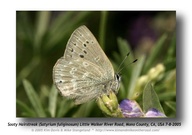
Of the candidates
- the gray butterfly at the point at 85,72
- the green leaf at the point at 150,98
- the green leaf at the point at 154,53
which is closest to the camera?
the green leaf at the point at 150,98

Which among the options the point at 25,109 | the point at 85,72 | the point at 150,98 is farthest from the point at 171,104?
the point at 25,109

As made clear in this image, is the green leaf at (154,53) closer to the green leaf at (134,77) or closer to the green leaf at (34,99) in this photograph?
the green leaf at (134,77)

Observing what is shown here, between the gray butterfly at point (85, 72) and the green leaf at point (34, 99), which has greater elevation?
the gray butterfly at point (85, 72)

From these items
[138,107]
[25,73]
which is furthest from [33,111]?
[138,107]

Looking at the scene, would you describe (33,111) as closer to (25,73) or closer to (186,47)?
(25,73)

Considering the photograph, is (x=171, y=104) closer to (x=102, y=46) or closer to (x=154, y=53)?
(x=154, y=53)
